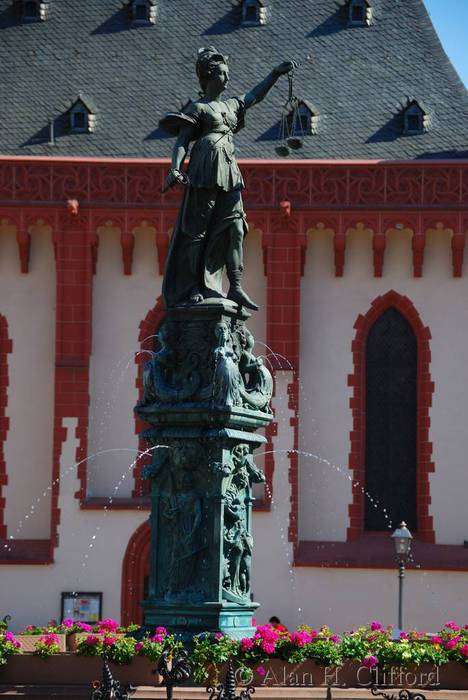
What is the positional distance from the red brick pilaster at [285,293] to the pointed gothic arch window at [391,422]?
1.76 m

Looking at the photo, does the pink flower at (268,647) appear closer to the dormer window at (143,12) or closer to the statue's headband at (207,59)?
the statue's headband at (207,59)

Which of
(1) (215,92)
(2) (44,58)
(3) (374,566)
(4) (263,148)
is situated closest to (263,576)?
(3) (374,566)

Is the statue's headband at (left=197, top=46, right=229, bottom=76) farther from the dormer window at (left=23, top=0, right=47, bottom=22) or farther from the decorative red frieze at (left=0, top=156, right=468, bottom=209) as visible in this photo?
the dormer window at (left=23, top=0, right=47, bottom=22)

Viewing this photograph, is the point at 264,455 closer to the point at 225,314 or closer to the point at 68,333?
the point at 68,333

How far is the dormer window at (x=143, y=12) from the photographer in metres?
43.4

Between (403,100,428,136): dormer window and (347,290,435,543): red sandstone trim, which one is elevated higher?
(403,100,428,136): dormer window

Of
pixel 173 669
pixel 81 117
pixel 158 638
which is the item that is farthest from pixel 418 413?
pixel 173 669

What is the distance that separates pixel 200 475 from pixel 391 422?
→ 23322 mm

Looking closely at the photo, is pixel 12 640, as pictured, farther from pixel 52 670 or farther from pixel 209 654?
pixel 209 654

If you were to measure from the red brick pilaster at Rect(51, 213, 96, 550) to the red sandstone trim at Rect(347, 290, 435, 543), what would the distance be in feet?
18.5

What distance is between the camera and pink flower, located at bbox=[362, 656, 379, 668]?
1577cm

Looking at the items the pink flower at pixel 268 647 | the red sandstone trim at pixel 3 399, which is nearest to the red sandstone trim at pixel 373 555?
the red sandstone trim at pixel 3 399

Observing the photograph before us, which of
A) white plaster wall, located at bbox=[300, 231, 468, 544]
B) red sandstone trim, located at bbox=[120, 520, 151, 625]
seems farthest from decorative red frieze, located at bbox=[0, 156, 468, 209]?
red sandstone trim, located at bbox=[120, 520, 151, 625]

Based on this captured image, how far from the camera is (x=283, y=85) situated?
42.2 m
